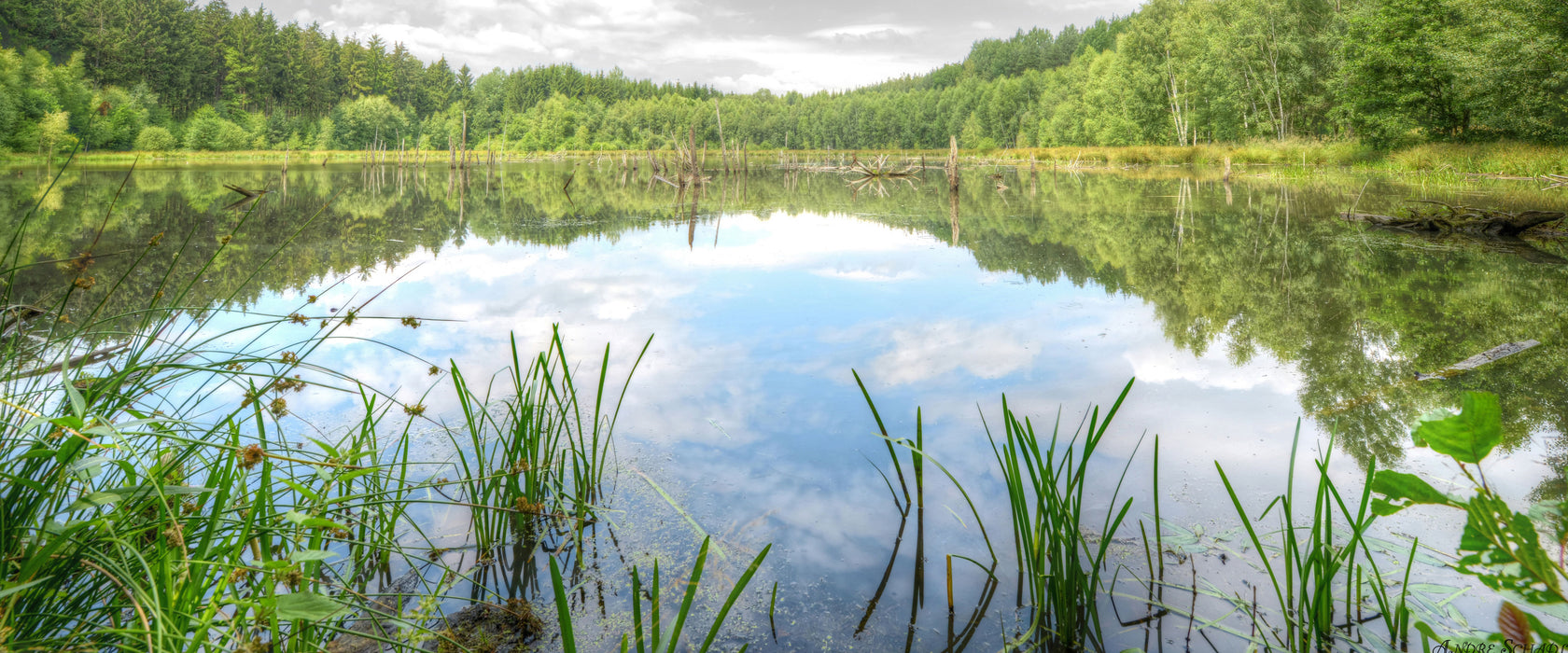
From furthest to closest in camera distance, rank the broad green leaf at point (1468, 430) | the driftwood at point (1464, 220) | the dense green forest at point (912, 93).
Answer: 1. the dense green forest at point (912, 93)
2. the driftwood at point (1464, 220)
3. the broad green leaf at point (1468, 430)

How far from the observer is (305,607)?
1.07 m

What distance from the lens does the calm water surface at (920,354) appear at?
8.07 feet

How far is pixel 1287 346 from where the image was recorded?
4.77 metres

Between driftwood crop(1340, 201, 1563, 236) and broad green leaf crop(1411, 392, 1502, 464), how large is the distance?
10562mm

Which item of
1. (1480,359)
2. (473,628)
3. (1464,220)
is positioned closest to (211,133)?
(473,628)

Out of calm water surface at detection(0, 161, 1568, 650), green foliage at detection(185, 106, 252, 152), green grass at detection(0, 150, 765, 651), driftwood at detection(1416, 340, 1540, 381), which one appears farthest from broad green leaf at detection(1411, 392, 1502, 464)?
green foliage at detection(185, 106, 252, 152)

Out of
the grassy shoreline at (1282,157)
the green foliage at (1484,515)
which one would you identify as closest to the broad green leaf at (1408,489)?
the green foliage at (1484,515)

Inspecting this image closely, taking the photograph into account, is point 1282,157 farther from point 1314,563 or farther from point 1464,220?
point 1314,563

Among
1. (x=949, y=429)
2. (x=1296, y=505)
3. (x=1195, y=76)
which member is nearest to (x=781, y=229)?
(x=949, y=429)

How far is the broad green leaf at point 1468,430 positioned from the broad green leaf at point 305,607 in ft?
4.37

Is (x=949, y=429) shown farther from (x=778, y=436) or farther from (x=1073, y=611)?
(x=1073, y=611)

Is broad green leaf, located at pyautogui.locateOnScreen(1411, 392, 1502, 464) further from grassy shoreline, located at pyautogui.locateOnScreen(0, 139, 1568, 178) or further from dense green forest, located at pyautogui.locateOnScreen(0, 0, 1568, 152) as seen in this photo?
grassy shoreline, located at pyautogui.locateOnScreen(0, 139, 1568, 178)

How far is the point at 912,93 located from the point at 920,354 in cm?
7950

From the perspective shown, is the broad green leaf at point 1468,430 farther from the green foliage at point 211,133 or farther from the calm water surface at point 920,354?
the green foliage at point 211,133
